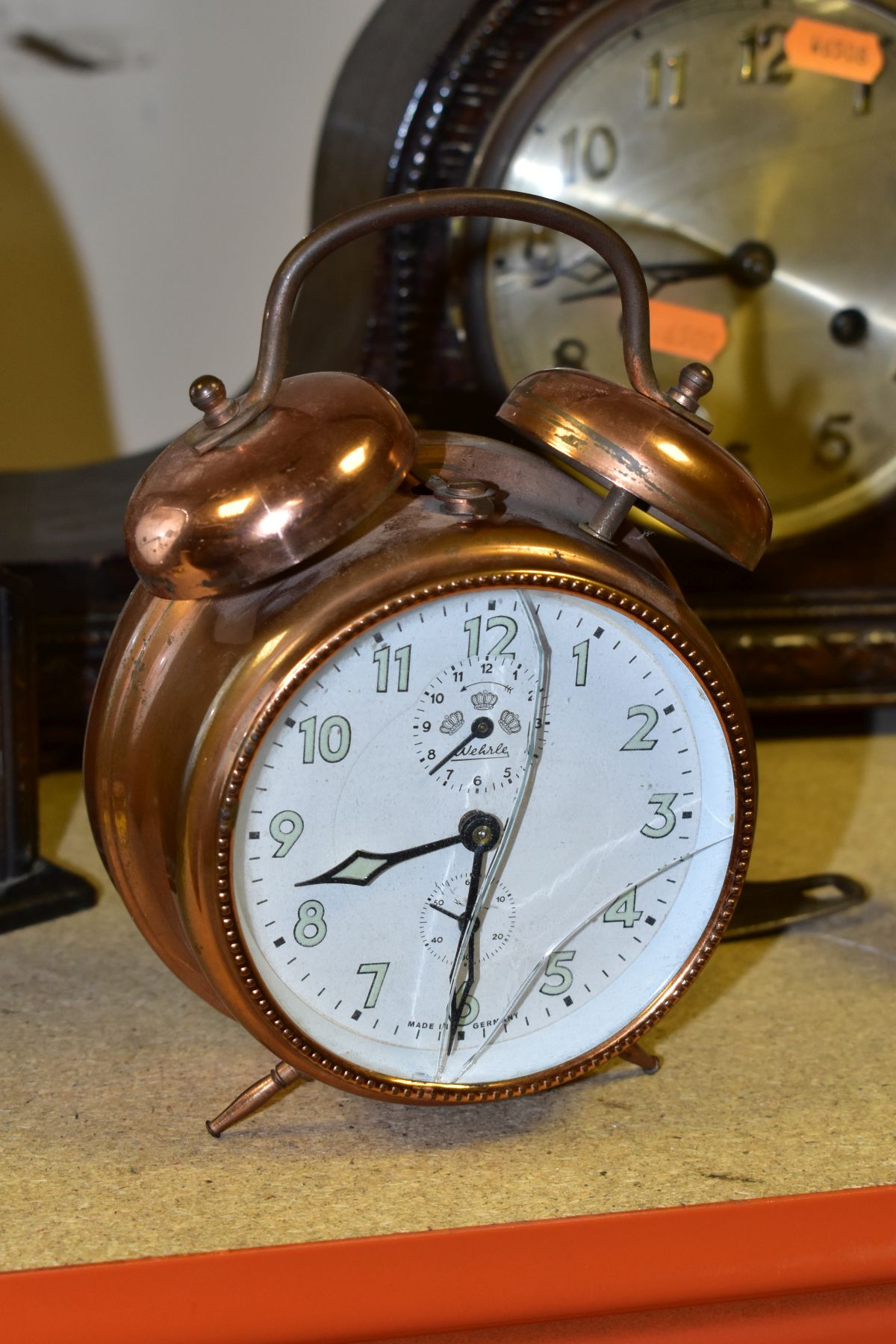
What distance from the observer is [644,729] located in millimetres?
795

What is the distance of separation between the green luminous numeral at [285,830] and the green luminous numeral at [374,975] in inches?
3.2

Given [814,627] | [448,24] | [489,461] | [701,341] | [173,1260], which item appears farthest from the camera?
[814,627]

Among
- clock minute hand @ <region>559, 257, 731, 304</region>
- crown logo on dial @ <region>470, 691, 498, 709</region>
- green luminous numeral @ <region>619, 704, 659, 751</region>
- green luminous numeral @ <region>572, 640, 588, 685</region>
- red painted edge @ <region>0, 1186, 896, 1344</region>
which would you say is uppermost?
clock minute hand @ <region>559, 257, 731, 304</region>

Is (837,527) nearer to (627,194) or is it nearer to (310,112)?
(627,194)

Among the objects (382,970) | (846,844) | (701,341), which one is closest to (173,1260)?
(382,970)

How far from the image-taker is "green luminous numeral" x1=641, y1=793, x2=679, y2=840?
81cm

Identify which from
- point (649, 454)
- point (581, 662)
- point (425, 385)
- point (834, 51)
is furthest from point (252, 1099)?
point (834, 51)

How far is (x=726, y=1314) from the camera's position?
2.55 ft

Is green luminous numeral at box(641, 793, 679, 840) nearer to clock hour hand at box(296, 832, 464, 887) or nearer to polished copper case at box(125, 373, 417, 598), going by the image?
clock hour hand at box(296, 832, 464, 887)

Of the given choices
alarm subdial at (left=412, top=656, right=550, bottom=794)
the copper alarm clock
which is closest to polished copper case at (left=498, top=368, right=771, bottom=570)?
the copper alarm clock

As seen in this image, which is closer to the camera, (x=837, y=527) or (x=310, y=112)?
(x=837, y=527)

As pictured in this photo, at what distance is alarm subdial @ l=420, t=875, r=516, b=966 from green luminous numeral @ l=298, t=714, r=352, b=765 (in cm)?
10

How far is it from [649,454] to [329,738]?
22cm

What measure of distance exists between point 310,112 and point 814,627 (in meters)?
0.83
